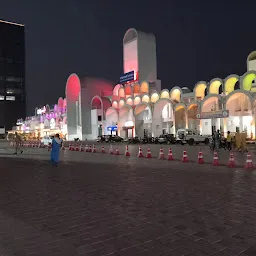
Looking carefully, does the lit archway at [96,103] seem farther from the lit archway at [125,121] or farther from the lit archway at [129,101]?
the lit archway at [129,101]

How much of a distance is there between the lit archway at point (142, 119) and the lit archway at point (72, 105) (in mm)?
19222

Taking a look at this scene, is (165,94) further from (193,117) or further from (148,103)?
(193,117)

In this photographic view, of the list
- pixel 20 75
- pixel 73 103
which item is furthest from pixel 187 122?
pixel 20 75

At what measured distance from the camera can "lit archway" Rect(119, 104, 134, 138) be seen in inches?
2274

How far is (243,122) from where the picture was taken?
1513 inches

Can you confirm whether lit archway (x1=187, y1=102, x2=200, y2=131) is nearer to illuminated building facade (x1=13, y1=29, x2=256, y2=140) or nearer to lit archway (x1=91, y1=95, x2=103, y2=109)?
illuminated building facade (x1=13, y1=29, x2=256, y2=140)

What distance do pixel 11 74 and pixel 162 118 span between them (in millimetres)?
98883

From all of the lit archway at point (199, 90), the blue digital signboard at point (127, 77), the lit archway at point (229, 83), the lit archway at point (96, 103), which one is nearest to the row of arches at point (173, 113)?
the lit archway at point (199, 90)

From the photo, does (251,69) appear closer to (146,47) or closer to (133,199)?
(146,47)

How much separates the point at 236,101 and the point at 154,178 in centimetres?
3260

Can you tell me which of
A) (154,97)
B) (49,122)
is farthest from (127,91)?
(49,122)

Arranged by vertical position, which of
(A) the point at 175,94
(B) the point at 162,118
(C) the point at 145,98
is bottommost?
(B) the point at 162,118

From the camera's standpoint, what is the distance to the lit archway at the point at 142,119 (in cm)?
5419

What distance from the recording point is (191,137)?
121ft
